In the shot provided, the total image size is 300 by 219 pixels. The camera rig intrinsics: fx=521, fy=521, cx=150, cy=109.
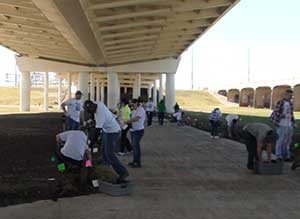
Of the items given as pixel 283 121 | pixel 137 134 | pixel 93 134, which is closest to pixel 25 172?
pixel 93 134

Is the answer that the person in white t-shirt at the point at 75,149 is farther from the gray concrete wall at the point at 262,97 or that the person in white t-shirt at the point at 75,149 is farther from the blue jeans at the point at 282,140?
the gray concrete wall at the point at 262,97

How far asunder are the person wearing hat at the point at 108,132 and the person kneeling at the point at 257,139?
3382mm

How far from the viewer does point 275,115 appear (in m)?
12.9

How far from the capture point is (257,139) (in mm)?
11242

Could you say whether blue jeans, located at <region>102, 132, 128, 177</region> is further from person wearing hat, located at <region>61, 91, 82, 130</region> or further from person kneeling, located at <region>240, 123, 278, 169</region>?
person wearing hat, located at <region>61, 91, 82, 130</region>

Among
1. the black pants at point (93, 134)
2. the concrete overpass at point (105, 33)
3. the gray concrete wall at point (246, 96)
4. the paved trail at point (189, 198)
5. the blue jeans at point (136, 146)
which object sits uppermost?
the concrete overpass at point (105, 33)

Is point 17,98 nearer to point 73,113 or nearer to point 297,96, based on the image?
point 297,96

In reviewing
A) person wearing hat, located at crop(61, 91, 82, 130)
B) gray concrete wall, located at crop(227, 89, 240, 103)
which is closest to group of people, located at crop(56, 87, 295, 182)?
person wearing hat, located at crop(61, 91, 82, 130)

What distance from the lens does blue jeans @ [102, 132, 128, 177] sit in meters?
9.21

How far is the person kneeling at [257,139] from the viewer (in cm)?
1118

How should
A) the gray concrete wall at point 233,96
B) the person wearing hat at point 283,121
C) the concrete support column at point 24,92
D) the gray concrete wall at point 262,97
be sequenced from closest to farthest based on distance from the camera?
the person wearing hat at point 283,121 < the concrete support column at point 24,92 < the gray concrete wall at point 262,97 < the gray concrete wall at point 233,96

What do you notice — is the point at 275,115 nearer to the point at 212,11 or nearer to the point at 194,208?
the point at 194,208

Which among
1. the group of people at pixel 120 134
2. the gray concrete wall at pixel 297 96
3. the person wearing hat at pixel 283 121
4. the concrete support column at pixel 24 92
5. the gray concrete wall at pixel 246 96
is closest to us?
the group of people at pixel 120 134

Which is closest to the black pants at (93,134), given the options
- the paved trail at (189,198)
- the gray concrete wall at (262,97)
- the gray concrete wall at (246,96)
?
the paved trail at (189,198)
